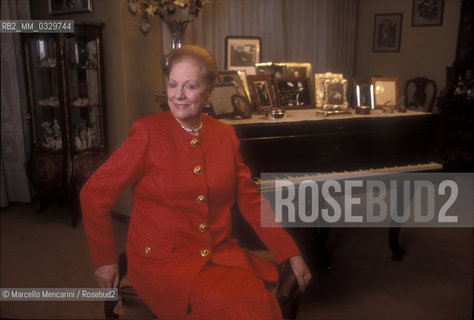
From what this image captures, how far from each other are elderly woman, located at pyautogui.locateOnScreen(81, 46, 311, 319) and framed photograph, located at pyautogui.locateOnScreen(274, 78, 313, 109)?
1204mm

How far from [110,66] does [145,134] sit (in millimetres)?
2490

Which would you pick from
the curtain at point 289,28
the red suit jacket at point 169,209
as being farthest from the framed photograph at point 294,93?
the curtain at point 289,28

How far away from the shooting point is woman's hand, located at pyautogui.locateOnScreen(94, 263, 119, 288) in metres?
1.42

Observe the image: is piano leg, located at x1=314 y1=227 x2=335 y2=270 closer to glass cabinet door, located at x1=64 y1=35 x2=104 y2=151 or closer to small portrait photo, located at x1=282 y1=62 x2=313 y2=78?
small portrait photo, located at x1=282 y1=62 x2=313 y2=78

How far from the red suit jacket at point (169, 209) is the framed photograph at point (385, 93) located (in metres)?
1.70

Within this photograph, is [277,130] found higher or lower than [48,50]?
lower

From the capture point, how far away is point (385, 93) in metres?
2.90

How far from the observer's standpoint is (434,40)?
5590 mm

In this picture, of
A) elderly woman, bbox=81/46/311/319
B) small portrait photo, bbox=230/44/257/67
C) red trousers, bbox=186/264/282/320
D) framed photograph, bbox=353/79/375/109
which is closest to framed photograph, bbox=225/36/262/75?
small portrait photo, bbox=230/44/257/67

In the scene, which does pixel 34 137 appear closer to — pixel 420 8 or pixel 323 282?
pixel 323 282

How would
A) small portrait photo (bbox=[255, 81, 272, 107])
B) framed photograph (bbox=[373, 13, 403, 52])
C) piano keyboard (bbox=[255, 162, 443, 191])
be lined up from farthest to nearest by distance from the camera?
framed photograph (bbox=[373, 13, 403, 52]) < small portrait photo (bbox=[255, 81, 272, 107]) < piano keyboard (bbox=[255, 162, 443, 191])

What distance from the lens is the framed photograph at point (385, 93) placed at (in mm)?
2867

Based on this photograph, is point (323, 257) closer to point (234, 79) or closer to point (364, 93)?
point (364, 93)

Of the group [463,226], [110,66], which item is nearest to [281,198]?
[110,66]
